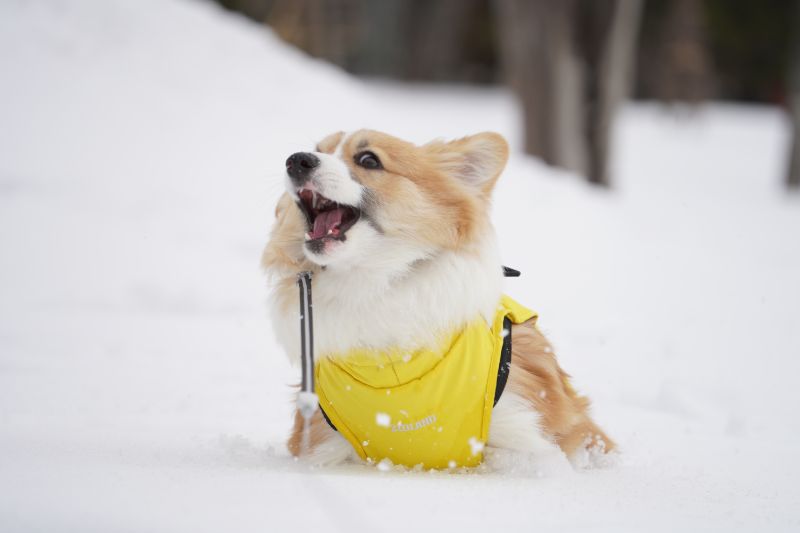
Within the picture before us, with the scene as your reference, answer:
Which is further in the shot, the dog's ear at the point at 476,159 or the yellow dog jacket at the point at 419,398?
the dog's ear at the point at 476,159

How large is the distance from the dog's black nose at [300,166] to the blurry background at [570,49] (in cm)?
696

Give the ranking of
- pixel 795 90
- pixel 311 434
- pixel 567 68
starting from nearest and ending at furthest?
pixel 311 434 < pixel 567 68 < pixel 795 90

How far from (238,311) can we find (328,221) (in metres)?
2.70

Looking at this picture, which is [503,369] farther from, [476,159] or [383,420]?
[476,159]

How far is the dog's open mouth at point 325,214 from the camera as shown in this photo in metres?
2.63

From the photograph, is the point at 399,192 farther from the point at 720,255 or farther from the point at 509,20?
the point at 509,20

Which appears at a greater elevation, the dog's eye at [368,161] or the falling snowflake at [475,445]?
the dog's eye at [368,161]

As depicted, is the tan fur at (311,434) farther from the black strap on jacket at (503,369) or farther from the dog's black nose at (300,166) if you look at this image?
the dog's black nose at (300,166)

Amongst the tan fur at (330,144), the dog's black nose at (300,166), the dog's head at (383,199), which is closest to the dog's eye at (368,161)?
the dog's head at (383,199)

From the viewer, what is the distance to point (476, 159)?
9.51ft

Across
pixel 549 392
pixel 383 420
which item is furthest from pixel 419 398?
pixel 549 392

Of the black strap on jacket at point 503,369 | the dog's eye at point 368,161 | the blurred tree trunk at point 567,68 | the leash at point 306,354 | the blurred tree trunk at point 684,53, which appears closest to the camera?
the leash at point 306,354

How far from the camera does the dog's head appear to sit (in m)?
2.54

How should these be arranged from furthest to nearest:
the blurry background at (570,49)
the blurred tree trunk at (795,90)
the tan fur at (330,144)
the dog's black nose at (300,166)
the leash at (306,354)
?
the blurred tree trunk at (795,90) → the blurry background at (570,49) → the tan fur at (330,144) → the dog's black nose at (300,166) → the leash at (306,354)
